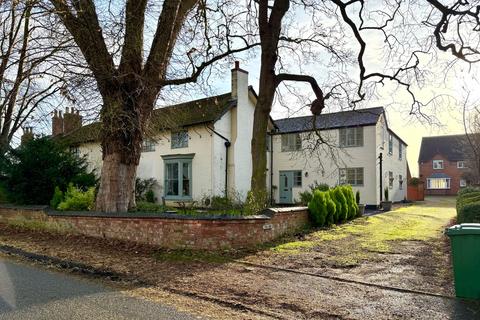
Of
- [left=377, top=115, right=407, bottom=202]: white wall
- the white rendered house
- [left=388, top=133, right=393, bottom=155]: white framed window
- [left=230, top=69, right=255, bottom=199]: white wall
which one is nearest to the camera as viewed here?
the white rendered house

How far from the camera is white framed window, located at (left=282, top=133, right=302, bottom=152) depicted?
2823 centimetres

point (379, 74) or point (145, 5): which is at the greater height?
point (145, 5)

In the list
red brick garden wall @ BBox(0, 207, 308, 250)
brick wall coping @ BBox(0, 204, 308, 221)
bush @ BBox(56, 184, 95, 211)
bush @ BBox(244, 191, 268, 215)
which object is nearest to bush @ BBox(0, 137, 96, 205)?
brick wall coping @ BBox(0, 204, 308, 221)

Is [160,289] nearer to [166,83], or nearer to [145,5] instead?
[166,83]

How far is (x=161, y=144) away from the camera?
2509 cm

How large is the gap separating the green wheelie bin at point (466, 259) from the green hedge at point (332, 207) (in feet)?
26.1

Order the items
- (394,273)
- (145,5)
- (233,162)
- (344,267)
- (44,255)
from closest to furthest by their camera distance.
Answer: (394,273) → (344,267) → (44,255) → (145,5) → (233,162)

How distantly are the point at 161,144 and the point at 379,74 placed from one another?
48.5ft

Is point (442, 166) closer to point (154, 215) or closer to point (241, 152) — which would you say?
point (241, 152)

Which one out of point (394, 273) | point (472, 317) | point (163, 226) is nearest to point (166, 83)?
point (163, 226)

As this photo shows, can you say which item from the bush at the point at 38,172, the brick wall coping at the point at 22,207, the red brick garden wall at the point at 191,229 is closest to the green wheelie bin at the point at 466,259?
the red brick garden wall at the point at 191,229

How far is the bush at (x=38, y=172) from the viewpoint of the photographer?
606 inches

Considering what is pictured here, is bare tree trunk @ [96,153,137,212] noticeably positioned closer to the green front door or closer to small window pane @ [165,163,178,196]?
small window pane @ [165,163,178,196]

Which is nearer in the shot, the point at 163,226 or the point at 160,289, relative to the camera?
the point at 160,289
